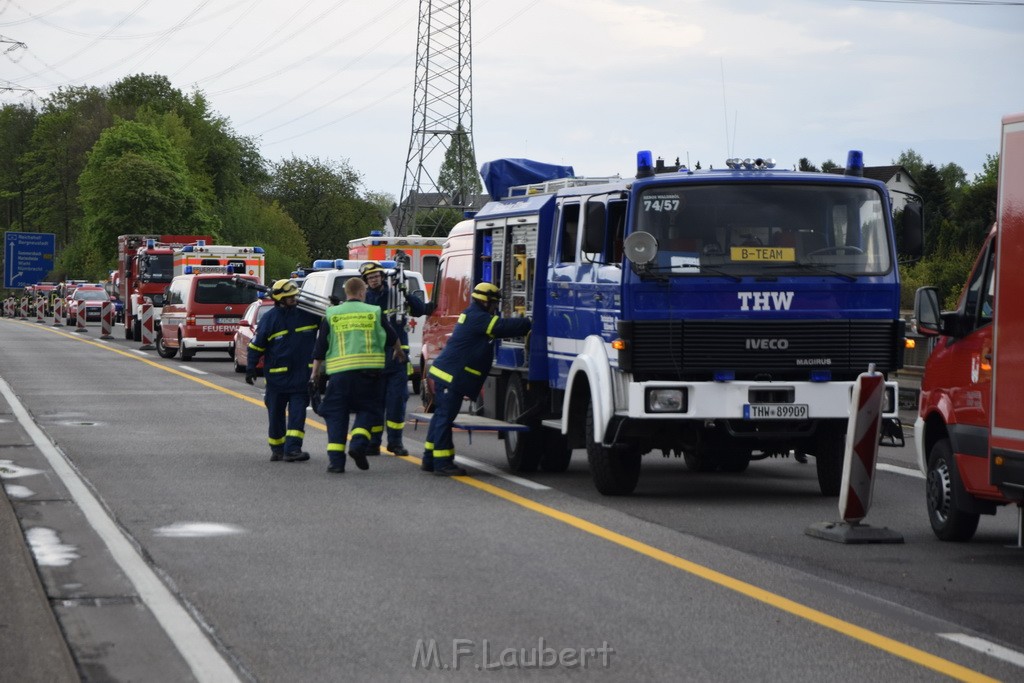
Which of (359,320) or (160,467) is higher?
(359,320)

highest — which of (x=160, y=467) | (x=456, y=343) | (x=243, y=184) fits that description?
(x=243, y=184)

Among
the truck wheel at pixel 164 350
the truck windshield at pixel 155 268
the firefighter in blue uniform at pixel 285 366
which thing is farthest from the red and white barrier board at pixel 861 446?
the truck windshield at pixel 155 268

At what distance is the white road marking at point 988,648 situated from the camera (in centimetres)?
718

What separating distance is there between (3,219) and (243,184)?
31.1 metres

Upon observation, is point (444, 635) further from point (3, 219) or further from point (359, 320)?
point (3, 219)

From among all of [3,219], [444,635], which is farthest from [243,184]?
[444,635]

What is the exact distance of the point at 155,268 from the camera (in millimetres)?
51062

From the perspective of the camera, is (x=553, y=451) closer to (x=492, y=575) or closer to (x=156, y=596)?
(x=492, y=575)

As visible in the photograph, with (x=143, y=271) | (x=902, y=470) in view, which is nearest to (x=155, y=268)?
(x=143, y=271)

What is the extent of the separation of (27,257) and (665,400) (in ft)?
334

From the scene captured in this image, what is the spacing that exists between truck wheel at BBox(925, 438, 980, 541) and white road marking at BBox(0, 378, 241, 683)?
16.3 ft

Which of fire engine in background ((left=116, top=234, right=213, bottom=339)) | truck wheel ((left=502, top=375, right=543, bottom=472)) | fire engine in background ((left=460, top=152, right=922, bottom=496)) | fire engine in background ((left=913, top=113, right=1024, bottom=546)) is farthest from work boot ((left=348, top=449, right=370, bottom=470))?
fire engine in background ((left=116, top=234, right=213, bottom=339))

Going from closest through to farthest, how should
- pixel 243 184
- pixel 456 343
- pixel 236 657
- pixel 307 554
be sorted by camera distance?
pixel 236 657 < pixel 307 554 < pixel 456 343 < pixel 243 184

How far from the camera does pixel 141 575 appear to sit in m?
9.21
